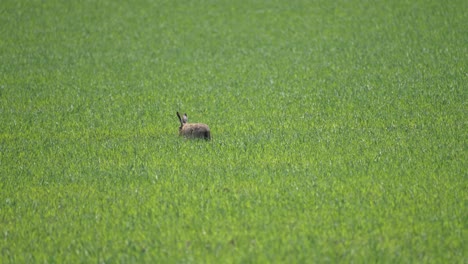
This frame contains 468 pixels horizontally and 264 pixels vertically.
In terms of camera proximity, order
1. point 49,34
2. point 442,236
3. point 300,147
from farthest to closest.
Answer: point 49,34
point 300,147
point 442,236

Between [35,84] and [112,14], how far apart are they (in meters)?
13.2

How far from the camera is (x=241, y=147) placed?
1164cm

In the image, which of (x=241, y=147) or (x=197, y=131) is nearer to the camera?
(x=241, y=147)

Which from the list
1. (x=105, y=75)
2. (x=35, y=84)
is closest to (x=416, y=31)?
(x=105, y=75)

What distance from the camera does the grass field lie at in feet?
24.9

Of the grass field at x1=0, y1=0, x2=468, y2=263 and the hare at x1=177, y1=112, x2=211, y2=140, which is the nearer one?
the grass field at x1=0, y1=0, x2=468, y2=263

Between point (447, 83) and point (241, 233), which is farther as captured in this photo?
point (447, 83)

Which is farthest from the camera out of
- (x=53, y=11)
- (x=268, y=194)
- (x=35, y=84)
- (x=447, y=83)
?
(x=53, y=11)

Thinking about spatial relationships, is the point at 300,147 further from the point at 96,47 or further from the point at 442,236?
the point at 96,47

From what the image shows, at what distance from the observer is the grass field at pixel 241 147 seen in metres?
7.58

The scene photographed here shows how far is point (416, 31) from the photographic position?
2403 centimetres

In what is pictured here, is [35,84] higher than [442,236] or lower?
lower

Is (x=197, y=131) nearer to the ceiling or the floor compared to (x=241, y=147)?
nearer to the ceiling

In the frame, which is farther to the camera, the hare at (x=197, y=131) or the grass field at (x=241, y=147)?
the hare at (x=197, y=131)
